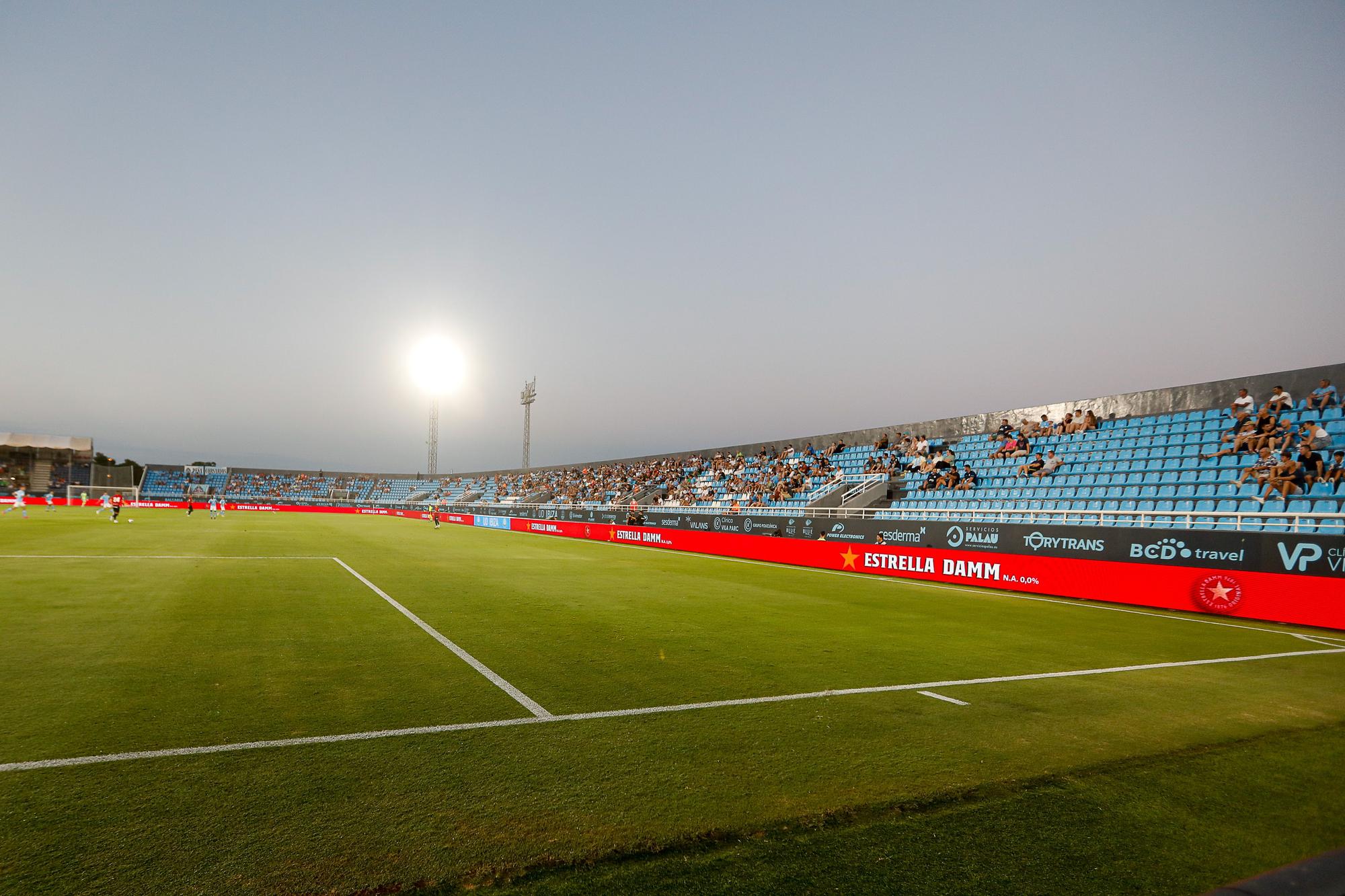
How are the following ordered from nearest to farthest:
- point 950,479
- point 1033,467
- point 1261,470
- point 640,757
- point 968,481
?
point 640,757 → point 1261,470 → point 1033,467 → point 968,481 → point 950,479

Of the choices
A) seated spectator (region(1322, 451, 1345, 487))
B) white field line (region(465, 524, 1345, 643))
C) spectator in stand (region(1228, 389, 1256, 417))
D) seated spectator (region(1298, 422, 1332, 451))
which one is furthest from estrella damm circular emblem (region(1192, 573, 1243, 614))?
spectator in stand (region(1228, 389, 1256, 417))

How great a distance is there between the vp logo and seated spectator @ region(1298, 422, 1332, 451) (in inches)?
228

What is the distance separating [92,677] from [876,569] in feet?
57.1

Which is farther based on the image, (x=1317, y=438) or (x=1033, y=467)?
(x=1033, y=467)

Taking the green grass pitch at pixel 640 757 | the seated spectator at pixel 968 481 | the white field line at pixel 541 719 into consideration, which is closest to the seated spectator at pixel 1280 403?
the seated spectator at pixel 968 481

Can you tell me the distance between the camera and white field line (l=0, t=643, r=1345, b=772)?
420 cm

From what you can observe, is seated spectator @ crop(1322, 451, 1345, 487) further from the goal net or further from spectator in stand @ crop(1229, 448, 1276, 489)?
the goal net

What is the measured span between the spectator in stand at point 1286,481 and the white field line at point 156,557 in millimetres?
23445

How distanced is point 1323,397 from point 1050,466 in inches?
273

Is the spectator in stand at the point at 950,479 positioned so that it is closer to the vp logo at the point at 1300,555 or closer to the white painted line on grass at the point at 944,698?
the vp logo at the point at 1300,555

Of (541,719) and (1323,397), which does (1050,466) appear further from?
(541,719)

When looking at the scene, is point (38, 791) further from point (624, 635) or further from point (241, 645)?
point (624, 635)

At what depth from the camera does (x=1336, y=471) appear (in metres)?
15.0

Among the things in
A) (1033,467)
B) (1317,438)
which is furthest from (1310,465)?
(1033,467)
